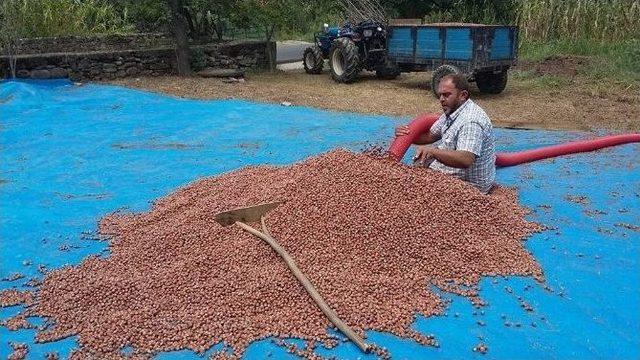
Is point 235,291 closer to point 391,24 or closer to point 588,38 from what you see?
point 391,24

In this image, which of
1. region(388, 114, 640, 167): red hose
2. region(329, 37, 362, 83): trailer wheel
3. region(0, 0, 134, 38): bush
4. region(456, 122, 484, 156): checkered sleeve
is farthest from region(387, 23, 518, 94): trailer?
region(0, 0, 134, 38): bush

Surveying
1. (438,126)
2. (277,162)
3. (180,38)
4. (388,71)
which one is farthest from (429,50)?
(438,126)

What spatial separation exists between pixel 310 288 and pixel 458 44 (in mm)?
6461

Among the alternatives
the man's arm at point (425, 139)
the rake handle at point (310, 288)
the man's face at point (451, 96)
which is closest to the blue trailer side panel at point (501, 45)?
the man's arm at point (425, 139)

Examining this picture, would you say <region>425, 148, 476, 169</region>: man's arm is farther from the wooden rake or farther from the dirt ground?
the dirt ground

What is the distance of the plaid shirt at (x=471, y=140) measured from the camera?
3398 mm

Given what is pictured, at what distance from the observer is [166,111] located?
6863 millimetres

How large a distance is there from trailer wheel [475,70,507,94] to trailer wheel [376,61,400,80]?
1.48m

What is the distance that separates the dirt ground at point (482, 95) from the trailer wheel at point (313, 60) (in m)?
0.39

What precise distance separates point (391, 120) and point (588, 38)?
6.80m

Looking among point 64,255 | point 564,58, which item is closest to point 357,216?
point 64,255

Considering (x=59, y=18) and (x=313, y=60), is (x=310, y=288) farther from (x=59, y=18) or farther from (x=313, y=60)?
(x=59, y=18)

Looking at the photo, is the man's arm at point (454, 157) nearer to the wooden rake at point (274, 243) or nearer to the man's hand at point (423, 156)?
the man's hand at point (423, 156)

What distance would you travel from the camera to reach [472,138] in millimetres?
3393
